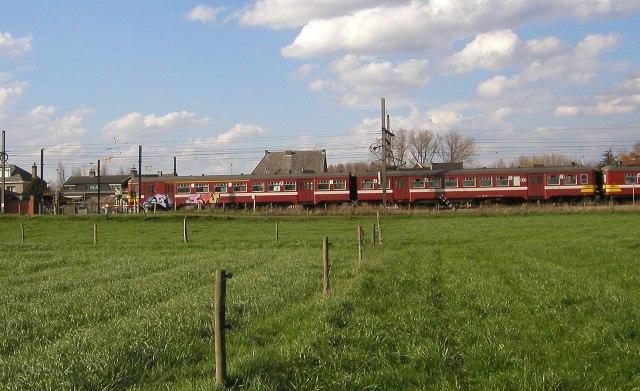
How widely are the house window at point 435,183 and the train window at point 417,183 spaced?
0.77 m

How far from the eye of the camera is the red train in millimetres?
56094

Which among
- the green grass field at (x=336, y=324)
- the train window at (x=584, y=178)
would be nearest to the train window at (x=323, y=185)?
the train window at (x=584, y=178)

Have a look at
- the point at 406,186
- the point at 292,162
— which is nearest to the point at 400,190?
the point at 406,186

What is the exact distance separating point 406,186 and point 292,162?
29.4m

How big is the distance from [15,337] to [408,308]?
17.0 feet

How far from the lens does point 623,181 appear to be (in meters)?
55.6

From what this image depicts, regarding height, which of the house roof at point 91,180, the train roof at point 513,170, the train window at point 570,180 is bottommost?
the train window at point 570,180

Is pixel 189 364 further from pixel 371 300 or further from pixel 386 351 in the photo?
pixel 371 300

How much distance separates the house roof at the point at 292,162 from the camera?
8569 centimetres

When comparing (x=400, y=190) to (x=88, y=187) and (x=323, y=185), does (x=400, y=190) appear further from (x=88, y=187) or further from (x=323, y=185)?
(x=88, y=187)

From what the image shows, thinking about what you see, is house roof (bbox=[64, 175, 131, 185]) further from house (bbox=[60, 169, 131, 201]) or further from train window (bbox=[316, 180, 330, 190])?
train window (bbox=[316, 180, 330, 190])

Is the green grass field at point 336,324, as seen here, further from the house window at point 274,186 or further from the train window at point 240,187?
the train window at point 240,187

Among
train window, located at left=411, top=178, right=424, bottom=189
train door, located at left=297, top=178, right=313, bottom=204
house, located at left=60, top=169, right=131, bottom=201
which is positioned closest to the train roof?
train window, located at left=411, top=178, right=424, bottom=189

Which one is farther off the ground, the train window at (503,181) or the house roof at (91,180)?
the house roof at (91,180)
